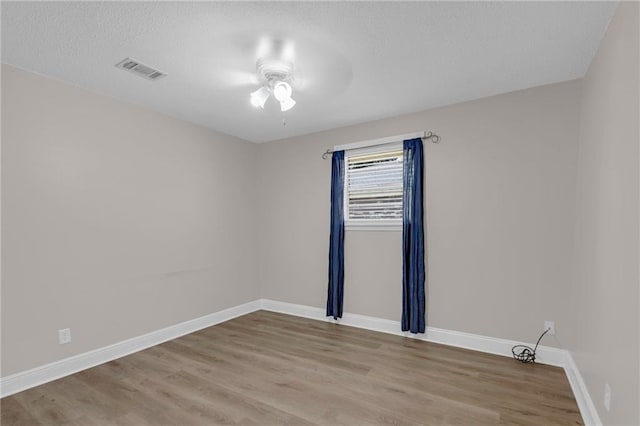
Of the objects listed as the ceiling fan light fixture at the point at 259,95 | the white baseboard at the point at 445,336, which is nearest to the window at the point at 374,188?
the white baseboard at the point at 445,336

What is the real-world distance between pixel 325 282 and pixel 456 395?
6.94ft

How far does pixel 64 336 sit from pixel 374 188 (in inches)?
134

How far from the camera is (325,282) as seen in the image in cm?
416

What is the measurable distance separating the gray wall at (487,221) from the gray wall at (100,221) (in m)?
1.55

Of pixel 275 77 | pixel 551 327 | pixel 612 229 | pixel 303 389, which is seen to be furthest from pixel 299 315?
pixel 612 229

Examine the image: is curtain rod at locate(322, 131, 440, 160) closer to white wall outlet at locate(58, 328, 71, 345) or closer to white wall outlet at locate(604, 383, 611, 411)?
white wall outlet at locate(604, 383, 611, 411)

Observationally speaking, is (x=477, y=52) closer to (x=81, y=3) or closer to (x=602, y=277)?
(x=602, y=277)

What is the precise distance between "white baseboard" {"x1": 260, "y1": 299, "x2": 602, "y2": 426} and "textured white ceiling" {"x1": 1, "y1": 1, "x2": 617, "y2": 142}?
2.40 m

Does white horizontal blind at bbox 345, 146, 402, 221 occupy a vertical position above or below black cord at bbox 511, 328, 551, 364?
above

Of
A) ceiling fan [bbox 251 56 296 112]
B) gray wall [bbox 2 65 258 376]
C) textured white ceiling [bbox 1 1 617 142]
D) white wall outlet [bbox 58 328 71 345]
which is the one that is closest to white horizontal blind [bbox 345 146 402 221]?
textured white ceiling [bbox 1 1 617 142]

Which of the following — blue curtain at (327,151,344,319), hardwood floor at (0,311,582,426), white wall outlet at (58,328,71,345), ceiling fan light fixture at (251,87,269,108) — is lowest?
hardwood floor at (0,311,582,426)

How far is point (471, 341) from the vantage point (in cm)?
314

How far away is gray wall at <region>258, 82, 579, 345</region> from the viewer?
9.11 feet

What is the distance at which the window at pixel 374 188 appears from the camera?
12.1 ft
